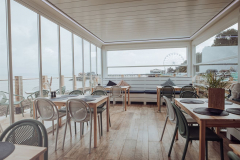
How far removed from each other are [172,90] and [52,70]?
11.4 feet

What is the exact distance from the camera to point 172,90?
468cm

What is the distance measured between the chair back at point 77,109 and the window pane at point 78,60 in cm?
217

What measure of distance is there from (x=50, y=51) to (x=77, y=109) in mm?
1721

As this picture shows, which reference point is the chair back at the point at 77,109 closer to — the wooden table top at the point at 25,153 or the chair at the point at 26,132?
the chair at the point at 26,132

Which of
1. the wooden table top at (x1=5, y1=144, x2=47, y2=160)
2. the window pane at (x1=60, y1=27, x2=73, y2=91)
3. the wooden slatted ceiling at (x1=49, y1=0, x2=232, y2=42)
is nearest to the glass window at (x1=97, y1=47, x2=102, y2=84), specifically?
the wooden slatted ceiling at (x1=49, y1=0, x2=232, y2=42)

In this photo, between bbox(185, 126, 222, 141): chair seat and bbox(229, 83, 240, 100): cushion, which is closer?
bbox(185, 126, 222, 141): chair seat

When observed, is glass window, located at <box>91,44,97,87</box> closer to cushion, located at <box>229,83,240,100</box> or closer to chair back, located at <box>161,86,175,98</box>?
chair back, located at <box>161,86,175,98</box>

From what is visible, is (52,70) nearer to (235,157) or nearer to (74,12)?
(74,12)

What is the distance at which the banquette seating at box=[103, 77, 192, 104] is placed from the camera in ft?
19.0

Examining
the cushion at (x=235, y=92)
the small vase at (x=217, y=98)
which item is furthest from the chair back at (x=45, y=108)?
the cushion at (x=235, y=92)

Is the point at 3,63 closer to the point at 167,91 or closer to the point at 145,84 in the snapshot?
the point at 167,91

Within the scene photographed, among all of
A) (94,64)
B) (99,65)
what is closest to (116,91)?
(94,64)

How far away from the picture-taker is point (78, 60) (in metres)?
4.53

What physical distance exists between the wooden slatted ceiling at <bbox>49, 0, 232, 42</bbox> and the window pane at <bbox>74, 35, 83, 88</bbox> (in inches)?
20.3
